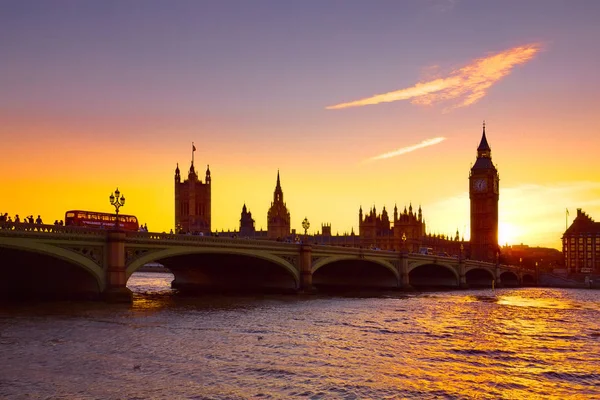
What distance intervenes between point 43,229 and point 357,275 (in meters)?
57.0

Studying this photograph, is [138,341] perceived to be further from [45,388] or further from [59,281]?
[59,281]

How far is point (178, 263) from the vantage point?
205 feet

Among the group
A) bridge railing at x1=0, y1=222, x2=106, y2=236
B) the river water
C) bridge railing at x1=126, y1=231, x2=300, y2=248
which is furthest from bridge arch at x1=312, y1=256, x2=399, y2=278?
bridge railing at x1=0, y1=222, x2=106, y2=236

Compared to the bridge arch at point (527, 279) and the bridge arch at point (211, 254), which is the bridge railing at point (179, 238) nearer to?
the bridge arch at point (211, 254)

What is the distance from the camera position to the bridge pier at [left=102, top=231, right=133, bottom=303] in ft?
135

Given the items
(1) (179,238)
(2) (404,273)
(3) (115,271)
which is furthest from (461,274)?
(3) (115,271)

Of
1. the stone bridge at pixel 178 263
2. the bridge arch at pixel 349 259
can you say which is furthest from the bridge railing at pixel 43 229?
the bridge arch at pixel 349 259

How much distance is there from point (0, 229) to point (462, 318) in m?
29.7

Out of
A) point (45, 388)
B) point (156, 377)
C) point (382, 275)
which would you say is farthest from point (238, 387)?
point (382, 275)

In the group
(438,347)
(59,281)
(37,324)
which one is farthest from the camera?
(59,281)

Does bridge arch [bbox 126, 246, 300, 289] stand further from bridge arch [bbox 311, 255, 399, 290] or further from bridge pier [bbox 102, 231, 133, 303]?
bridge arch [bbox 311, 255, 399, 290]

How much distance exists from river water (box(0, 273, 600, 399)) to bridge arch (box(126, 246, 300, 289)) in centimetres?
346

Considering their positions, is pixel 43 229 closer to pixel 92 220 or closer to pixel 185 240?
pixel 185 240

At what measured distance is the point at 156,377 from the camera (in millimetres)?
21000
